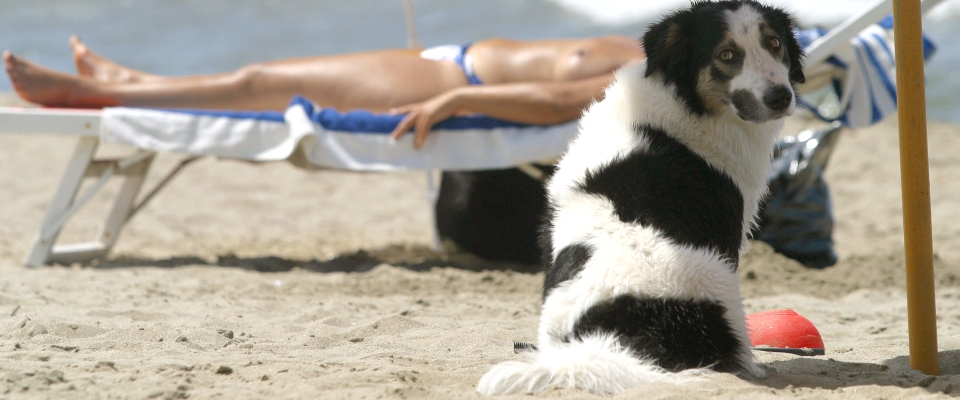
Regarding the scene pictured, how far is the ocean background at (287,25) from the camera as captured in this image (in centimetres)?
1572

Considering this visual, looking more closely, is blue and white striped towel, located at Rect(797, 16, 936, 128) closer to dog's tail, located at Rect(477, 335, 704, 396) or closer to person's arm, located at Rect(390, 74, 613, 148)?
person's arm, located at Rect(390, 74, 613, 148)

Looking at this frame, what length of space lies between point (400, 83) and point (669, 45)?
10.2ft

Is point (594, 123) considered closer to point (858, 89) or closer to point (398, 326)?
point (398, 326)

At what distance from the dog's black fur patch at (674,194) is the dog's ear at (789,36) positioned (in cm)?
52

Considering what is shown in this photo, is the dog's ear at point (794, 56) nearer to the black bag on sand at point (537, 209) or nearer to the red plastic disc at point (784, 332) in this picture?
the red plastic disc at point (784, 332)

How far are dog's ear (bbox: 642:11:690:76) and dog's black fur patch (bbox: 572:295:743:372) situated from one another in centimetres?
80

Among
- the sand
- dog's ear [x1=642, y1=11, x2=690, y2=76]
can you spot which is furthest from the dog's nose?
the sand

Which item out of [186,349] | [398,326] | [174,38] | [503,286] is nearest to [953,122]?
[503,286]

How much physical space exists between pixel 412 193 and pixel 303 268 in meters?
3.42

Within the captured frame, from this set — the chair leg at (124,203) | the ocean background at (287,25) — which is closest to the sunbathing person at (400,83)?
the chair leg at (124,203)

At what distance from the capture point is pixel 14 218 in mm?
6934

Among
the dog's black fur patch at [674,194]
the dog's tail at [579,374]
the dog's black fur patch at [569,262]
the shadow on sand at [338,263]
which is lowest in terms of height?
the shadow on sand at [338,263]

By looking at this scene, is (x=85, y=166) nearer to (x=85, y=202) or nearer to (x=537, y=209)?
(x=85, y=202)

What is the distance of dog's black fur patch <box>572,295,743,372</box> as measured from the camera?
2.38 meters
